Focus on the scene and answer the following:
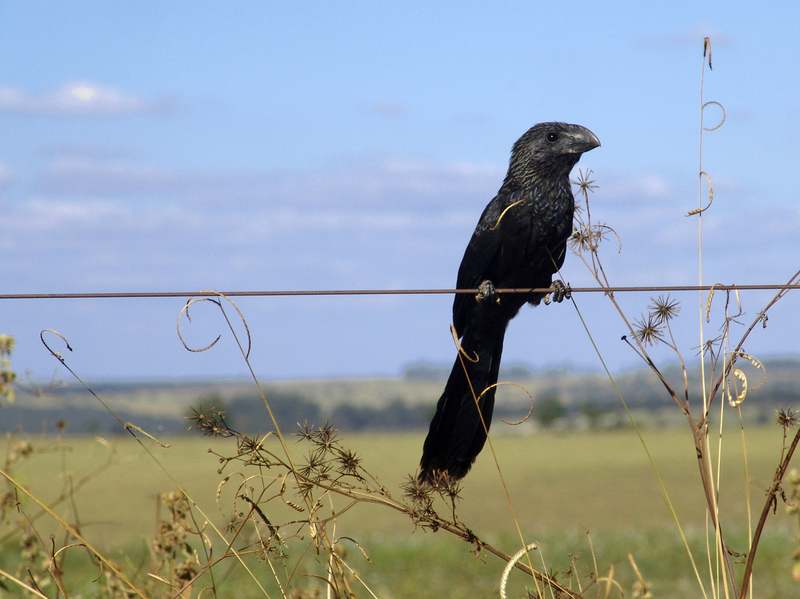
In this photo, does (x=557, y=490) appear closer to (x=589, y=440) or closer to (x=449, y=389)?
(x=589, y=440)

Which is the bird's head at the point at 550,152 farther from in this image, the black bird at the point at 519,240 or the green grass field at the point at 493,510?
the green grass field at the point at 493,510

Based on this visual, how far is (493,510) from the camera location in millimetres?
18359

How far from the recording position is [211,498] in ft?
60.3

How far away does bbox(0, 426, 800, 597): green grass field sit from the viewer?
3.38m

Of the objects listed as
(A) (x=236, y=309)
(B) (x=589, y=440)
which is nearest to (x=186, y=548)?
(A) (x=236, y=309)

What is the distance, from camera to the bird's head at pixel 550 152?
361 centimetres

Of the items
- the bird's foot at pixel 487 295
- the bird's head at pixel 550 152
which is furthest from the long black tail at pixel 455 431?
the bird's head at pixel 550 152

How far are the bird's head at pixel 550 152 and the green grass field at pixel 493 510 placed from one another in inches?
64.4

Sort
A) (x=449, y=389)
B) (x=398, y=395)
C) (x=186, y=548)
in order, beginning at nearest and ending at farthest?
(x=186, y=548)
(x=449, y=389)
(x=398, y=395)

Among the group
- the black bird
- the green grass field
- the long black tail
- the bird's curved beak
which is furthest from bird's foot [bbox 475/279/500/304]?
the green grass field

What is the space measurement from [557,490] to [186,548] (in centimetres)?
2195

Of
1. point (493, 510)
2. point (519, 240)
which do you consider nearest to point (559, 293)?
point (519, 240)

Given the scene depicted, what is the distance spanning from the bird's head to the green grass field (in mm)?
1636

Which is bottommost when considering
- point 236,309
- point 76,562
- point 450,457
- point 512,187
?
point 76,562
